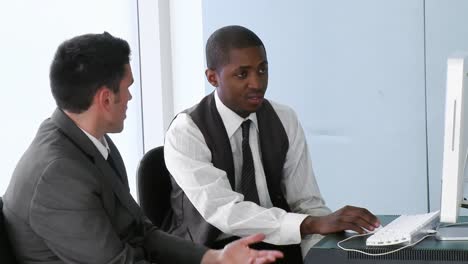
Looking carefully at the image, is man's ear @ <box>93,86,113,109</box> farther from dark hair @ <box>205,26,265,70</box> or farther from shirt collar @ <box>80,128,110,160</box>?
dark hair @ <box>205,26,265,70</box>

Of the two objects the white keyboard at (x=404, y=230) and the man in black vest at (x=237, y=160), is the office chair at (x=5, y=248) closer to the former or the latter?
the man in black vest at (x=237, y=160)

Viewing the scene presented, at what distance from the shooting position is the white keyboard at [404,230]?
2.05 meters

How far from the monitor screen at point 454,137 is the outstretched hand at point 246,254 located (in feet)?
1.37

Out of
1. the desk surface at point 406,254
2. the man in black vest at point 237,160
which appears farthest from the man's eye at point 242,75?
the desk surface at point 406,254

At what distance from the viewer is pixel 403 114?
3711mm

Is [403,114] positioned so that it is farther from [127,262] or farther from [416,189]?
[127,262]

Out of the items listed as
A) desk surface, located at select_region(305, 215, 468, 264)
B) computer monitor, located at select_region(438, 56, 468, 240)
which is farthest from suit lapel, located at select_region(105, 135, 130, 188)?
computer monitor, located at select_region(438, 56, 468, 240)

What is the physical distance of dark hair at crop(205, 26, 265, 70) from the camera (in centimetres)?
270

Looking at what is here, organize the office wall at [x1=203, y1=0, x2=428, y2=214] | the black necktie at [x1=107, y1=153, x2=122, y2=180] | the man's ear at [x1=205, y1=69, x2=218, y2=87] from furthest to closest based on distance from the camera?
1. the office wall at [x1=203, y1=0, x2=428, y2=214]
2. the man's ear at [x1=205, y1=69, x2=218, y2=87]
3. the black necktie at [x1=107, y1=153, x2=122, y2=180]

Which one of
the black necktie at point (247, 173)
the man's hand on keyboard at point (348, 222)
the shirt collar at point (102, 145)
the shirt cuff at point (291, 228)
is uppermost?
the shirt collar at point (102, 145)

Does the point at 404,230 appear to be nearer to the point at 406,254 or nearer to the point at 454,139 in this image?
the point at 406,254

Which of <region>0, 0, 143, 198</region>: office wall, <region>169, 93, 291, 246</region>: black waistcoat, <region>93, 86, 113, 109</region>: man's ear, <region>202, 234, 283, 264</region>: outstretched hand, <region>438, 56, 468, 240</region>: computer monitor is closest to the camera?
<region>438, 56, 468, 240</region>: computer monitor

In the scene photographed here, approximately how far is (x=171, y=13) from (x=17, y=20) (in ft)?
3.14

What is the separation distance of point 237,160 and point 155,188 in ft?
0.88
